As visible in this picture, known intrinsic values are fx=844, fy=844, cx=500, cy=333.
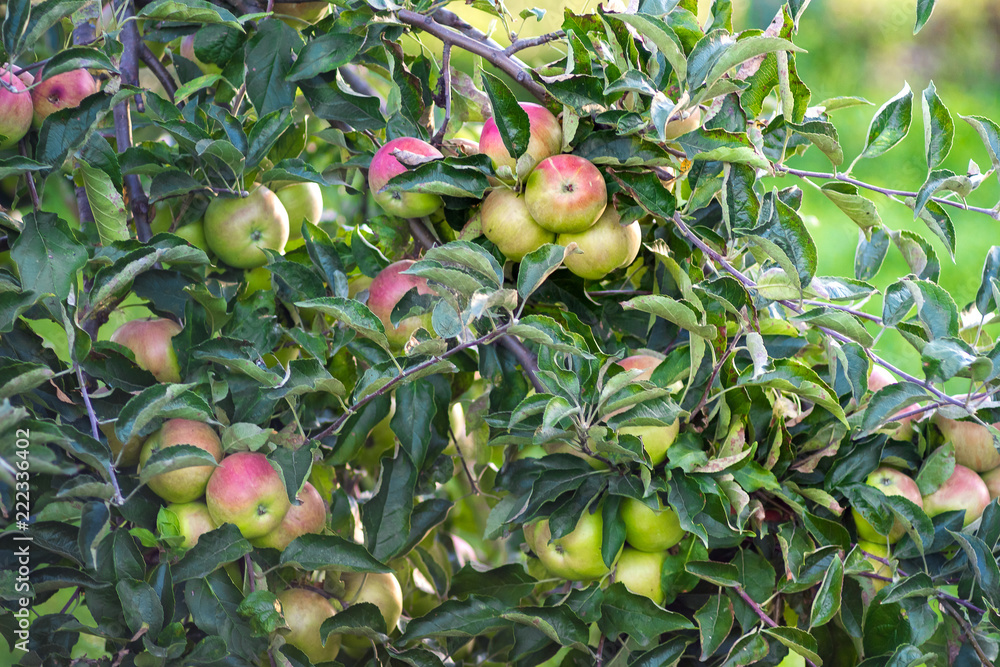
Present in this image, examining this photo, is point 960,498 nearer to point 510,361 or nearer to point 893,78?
→ point 510,361

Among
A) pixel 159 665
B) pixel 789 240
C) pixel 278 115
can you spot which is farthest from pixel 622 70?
pixel 159 665

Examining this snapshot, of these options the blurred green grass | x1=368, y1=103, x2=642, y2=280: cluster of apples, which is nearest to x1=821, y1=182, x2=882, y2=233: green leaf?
x1=368, y1=103, x2=642, y2=280: cluster of apples

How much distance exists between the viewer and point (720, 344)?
2.51ft

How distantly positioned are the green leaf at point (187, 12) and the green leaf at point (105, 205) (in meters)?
0.16

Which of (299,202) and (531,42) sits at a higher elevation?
(531,42)

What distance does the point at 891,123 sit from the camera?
2.74ft

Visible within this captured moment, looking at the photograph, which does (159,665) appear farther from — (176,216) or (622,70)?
(622,70)

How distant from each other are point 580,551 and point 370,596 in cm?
27

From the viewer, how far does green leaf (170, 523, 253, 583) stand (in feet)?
2.45

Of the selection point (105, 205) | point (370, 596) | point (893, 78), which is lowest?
point (893, 78)

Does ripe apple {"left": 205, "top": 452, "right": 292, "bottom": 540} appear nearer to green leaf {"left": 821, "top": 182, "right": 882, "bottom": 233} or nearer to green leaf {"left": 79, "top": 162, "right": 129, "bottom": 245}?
green leaf {"left": 79, "top": 162, "right": 129, "bottom": 245}

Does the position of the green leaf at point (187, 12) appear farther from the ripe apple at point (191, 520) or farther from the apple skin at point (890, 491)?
the apple skin at point (890, 491)

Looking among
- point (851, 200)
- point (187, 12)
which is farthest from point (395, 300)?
point (851, 200)

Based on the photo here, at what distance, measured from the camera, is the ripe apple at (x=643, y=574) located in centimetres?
83
